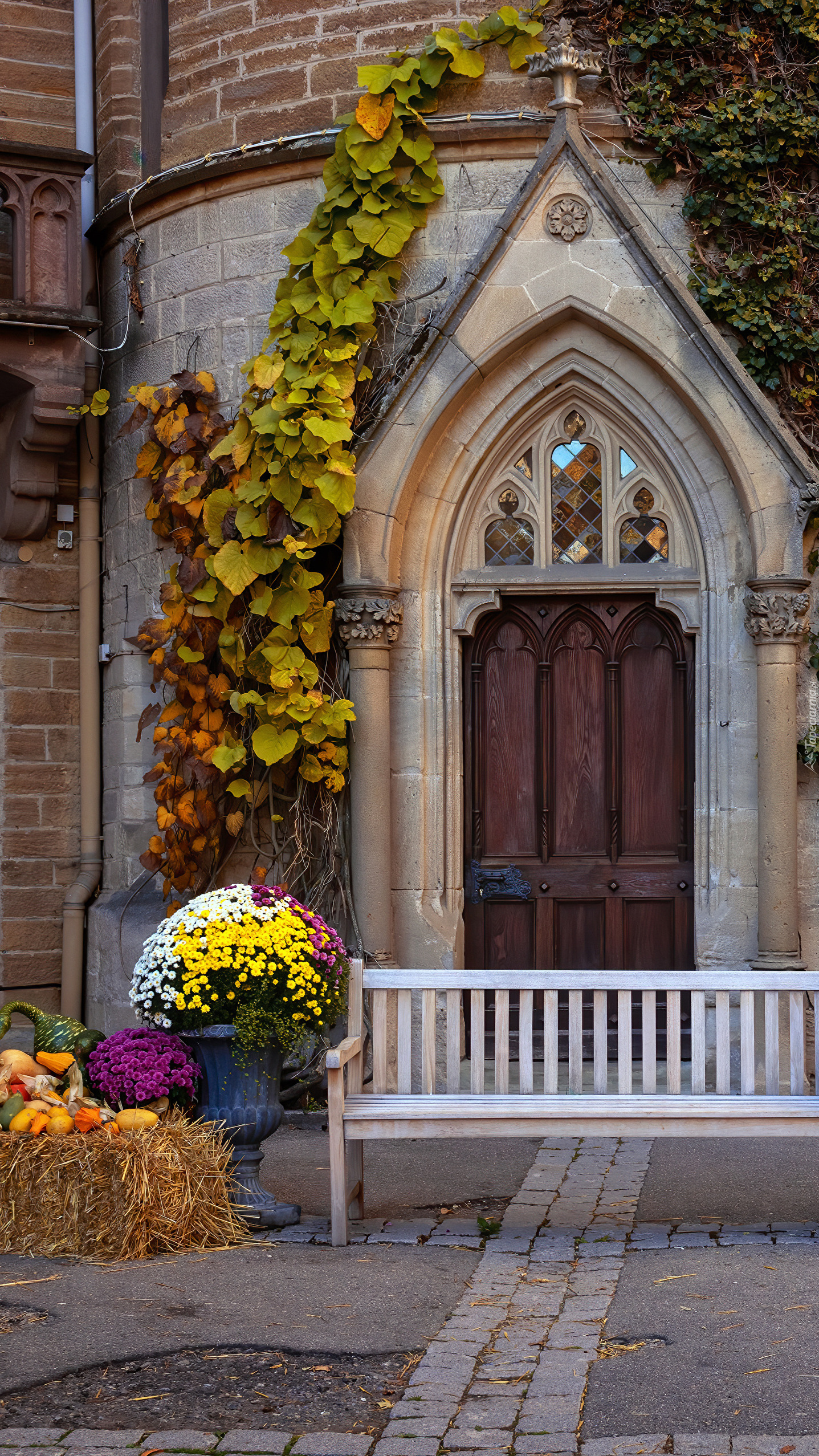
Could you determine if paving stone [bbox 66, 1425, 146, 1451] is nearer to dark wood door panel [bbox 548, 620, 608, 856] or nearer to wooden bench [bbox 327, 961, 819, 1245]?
wooden bench [bbox 327, 961, 819, 1245]

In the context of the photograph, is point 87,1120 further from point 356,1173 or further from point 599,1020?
point 599,1020

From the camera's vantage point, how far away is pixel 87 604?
8531 mm

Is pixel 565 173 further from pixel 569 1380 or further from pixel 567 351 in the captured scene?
pixel 569 1380

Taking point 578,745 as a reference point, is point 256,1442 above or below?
below

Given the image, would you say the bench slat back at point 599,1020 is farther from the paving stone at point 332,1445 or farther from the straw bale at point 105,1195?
the paving stone at point 332,1445

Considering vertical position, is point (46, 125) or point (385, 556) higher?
point (46, 125)

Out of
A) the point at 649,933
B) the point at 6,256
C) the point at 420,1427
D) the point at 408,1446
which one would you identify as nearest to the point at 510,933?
the point at 649,933

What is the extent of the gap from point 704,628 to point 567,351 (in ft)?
4.95

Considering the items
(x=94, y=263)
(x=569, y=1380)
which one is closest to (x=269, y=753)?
(x=94, y=263)

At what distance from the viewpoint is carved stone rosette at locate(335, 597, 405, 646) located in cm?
714

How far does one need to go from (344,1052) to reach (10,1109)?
1102mm

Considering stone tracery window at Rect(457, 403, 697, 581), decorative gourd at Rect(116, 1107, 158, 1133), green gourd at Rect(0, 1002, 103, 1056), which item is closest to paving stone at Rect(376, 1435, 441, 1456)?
decorative gourd at Rect(116, 1107, 158, 1133)

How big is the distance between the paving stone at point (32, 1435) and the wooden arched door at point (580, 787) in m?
4.38

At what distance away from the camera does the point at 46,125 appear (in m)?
8.56
